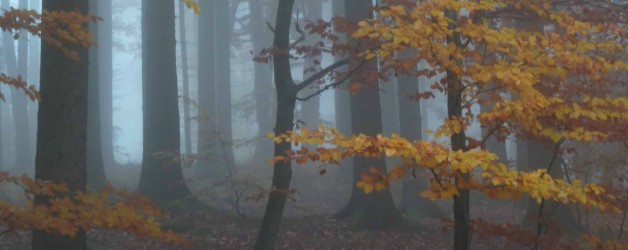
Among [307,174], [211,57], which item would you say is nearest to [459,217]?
[307,174]

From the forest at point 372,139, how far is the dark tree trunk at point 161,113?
0.04 metres

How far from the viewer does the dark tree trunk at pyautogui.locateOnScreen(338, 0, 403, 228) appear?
11.5 meters

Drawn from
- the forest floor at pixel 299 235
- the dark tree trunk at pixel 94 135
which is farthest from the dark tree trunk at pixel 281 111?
the dark tree trunk at pixel 94 135

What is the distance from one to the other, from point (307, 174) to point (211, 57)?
6.08 m

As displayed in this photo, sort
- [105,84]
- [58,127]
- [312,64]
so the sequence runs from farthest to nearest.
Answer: [105,84]
[312,64]
[58,127]

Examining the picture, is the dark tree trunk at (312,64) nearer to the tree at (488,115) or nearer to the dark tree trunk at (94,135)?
the dark tree trunk at (94,135)

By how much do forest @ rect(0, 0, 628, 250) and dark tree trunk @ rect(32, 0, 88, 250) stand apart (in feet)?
0.05

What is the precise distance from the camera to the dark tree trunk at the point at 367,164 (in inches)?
452

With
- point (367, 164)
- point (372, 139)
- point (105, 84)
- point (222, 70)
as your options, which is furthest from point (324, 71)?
point (105, 84)

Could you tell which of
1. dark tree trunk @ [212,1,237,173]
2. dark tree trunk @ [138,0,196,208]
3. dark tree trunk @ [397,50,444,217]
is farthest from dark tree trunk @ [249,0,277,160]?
dark tree trunk @ [397,50,444,217]

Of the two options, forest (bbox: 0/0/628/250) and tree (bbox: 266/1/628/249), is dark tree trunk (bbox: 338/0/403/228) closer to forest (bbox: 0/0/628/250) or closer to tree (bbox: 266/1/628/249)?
forest (bbox: 0/0/628/250)

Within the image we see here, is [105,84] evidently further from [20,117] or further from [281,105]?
[281,105]

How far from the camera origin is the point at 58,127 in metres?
6.67

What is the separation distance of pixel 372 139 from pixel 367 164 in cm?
790
